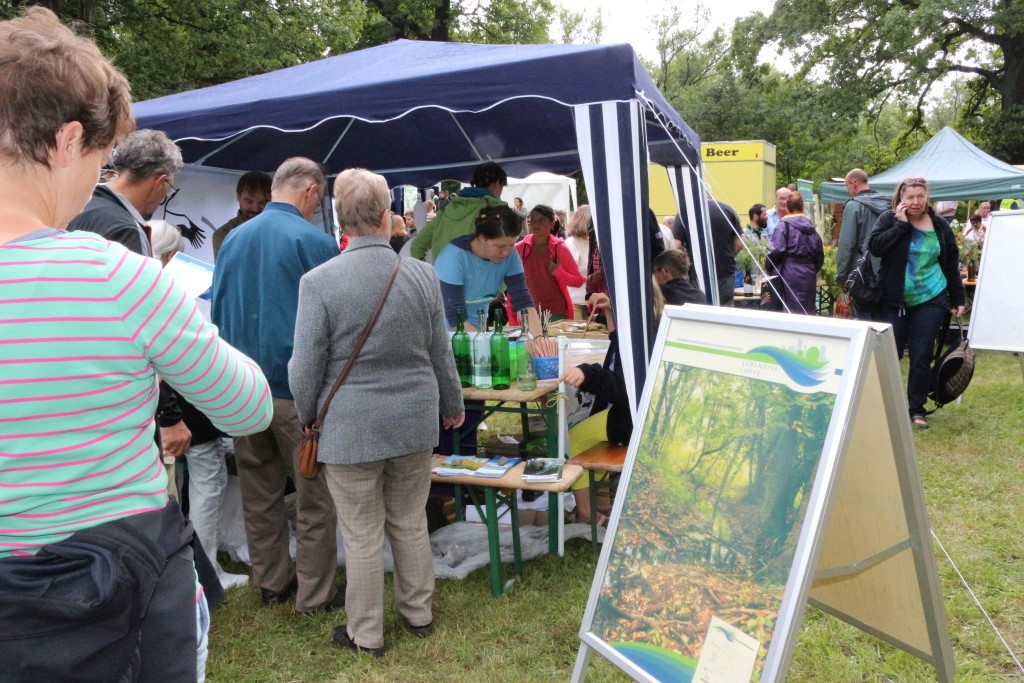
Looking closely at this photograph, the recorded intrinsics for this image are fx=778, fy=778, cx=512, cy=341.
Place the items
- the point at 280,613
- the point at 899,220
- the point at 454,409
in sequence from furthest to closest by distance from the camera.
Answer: the point at 899,220, the point at 280,613, the point at 454,409

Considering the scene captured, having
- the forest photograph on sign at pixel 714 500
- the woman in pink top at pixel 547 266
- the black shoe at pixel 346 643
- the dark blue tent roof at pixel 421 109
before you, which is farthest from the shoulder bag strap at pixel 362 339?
the woman in pink top at pixel 547 266

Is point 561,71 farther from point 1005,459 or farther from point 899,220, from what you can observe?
point 1005,459

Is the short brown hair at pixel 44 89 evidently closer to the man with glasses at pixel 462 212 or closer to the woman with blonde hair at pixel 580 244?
the man with glasses at pixel 462 212

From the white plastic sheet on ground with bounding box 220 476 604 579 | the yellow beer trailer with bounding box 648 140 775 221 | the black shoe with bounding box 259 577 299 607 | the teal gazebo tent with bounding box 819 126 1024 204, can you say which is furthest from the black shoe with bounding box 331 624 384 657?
the yellow beer trailer with bounding box 648 140 775 221

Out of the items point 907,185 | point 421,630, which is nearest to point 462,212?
point 421,630

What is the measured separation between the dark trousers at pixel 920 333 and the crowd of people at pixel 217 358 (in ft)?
0.05

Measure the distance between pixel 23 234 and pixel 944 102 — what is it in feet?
261

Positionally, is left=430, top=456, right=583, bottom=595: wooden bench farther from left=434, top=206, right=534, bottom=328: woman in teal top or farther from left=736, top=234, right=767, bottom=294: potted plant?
left=736, top=234, right=767, bottom=294: potted plant

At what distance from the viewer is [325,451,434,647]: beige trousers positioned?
269 cm

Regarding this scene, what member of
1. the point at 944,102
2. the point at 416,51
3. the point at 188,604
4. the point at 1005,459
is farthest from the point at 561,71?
the point at 944,102

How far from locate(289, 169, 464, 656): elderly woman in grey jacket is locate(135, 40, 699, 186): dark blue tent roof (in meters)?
1.08

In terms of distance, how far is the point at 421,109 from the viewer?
5012 millimetres

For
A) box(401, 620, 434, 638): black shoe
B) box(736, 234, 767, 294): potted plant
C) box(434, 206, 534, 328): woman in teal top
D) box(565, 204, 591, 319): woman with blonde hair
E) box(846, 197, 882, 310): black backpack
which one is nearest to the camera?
box(401, 620, 434, 638): black shoe

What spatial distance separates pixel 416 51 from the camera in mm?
4477
